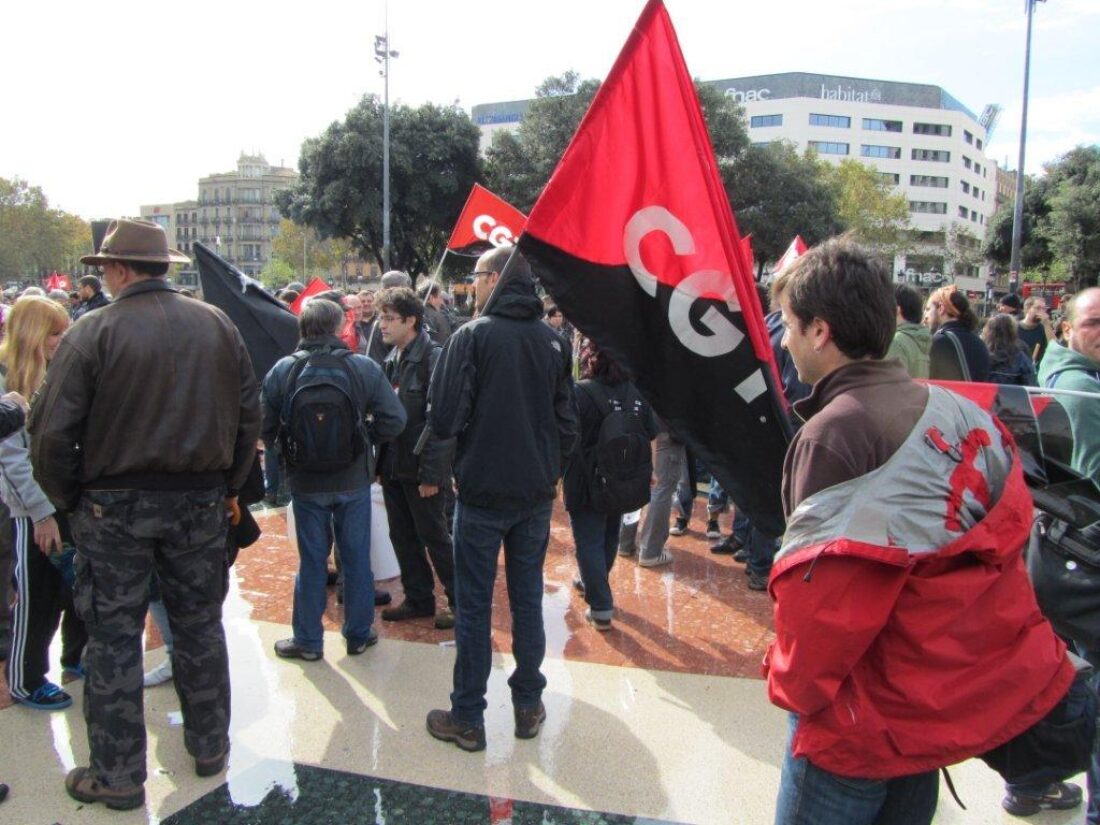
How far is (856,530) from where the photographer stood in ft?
5.11

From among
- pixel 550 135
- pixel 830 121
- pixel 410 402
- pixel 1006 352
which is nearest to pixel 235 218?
pixel 830 121

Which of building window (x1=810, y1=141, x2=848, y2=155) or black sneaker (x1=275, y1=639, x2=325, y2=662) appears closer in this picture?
black sneaker (x1=275, y1=639, x2=325, y2=662)

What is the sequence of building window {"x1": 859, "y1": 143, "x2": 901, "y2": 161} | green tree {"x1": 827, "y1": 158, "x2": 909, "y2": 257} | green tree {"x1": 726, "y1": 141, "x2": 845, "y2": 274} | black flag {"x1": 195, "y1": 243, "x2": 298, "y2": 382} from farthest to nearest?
building window {"x1": 859, "y1": 143, "x2": 901, "y2": 161} → green tree {"x1": 827, "y1": 158, "x2": 909, "y2": 257} → green tree {"x1": 726, "y1": 141, "x2": 845, "y2": 274} → black flag {"x1": 195, "y1": 243, "x2": 298, "y2": 382}

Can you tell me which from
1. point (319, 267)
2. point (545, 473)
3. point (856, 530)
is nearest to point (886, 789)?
point (856, 530)

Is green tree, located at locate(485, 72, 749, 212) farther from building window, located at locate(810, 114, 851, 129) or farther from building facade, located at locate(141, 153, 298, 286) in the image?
building facade, located at locate(141, 153, 298, 286)

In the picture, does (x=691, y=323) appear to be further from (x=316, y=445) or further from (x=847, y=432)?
(x=316, y=445)

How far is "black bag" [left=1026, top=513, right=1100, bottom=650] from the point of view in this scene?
239 cm

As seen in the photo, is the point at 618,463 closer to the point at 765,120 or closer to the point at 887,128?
the point at 765,120

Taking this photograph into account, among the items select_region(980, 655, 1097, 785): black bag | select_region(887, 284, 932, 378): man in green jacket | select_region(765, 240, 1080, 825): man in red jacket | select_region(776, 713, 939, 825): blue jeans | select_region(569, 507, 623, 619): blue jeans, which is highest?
select_region(887, 284, 932, 378): man in green jacket

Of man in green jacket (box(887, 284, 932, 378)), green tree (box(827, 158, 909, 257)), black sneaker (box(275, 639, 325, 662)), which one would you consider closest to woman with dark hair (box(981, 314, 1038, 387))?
man in green jacket (box(887, 284, 932, 378))

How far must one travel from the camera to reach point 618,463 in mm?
4574

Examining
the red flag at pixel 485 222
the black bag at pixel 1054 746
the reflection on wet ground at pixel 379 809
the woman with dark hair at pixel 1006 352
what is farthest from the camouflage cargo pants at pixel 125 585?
the woman with dark hair at pixel 1006 352

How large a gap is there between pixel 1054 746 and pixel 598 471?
2.97 meters

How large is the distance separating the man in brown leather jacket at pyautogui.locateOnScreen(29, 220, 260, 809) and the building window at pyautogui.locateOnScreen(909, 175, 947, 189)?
95502mm
